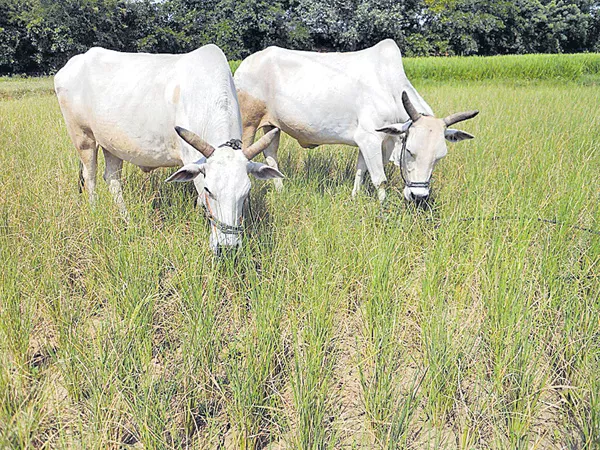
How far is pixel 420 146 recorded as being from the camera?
3902mm

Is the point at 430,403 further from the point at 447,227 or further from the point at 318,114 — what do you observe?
the point at 318,114

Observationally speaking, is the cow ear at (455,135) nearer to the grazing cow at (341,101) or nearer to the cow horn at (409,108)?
the grazing cow at (341,101)

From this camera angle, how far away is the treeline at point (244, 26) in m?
23.4

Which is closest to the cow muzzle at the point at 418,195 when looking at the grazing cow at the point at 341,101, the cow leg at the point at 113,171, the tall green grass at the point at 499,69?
the grazing cow at the point at 341,101

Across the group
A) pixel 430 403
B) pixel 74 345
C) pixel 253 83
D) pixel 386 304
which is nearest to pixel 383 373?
pixel 430 403

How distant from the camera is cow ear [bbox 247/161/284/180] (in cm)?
300

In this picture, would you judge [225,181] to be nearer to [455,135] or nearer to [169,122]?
[169,122]

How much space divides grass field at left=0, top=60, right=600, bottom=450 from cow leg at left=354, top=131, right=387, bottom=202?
23.3 inches

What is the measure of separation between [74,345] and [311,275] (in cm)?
127

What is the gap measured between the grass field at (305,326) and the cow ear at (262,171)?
47 cm

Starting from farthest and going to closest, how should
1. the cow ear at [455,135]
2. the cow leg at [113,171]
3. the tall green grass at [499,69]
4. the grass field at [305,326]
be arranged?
the tall green grass at [499,69] → the cow leg at [113,171] → the cow ear at [455,135] → the grass field at [305,326]

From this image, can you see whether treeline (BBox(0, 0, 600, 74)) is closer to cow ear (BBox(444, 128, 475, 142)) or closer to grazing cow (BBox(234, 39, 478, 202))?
grazing cow (BBox(234, 39, 478, 202))

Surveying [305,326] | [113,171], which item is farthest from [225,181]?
[113,171]

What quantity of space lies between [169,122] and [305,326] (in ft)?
7.17
